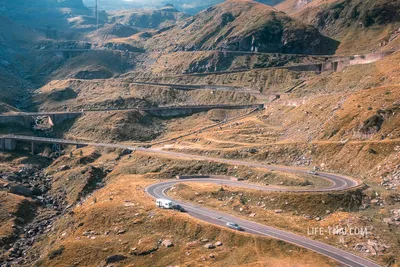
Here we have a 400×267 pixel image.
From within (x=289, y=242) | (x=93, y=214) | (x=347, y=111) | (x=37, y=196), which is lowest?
(x=37, y=196)

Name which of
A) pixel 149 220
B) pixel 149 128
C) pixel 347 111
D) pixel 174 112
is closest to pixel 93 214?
pixel 149 220

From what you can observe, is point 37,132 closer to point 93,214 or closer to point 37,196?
point 37,196

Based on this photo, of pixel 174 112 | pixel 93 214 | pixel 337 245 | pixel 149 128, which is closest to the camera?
pixel 337 245

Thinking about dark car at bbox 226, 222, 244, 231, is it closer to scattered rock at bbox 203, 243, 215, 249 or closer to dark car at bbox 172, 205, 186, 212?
scattered rock at bbox 203, 243, 215, 249

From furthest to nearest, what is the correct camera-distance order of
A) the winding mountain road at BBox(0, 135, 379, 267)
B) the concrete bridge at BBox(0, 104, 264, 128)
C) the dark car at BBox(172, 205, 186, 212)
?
the concrete bridge at BBox(0, 104, 264, 128), the dark car at BBox(172, 205, 186, 212), the winding mountain road at BBox(0, 135, 379, 267)

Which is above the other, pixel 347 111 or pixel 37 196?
pixel 347 111

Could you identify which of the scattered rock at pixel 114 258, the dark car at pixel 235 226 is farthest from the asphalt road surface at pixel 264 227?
the scattered rock at pixel 114 258

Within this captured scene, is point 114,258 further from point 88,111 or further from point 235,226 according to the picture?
point 88,111

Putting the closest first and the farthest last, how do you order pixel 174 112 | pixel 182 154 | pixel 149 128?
pixel 182 154 < pixel 149 128 < pixel 174 112

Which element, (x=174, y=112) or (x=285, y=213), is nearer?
(x=285, y=213)

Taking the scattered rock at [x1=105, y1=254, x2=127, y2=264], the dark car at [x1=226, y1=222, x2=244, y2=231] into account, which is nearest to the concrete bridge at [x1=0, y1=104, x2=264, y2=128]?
the dark car at [x1=226, y1=222, x2=244, y2=231]

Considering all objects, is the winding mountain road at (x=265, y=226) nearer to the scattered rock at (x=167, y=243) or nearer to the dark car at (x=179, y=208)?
the dark car at (x=179, y=208)
